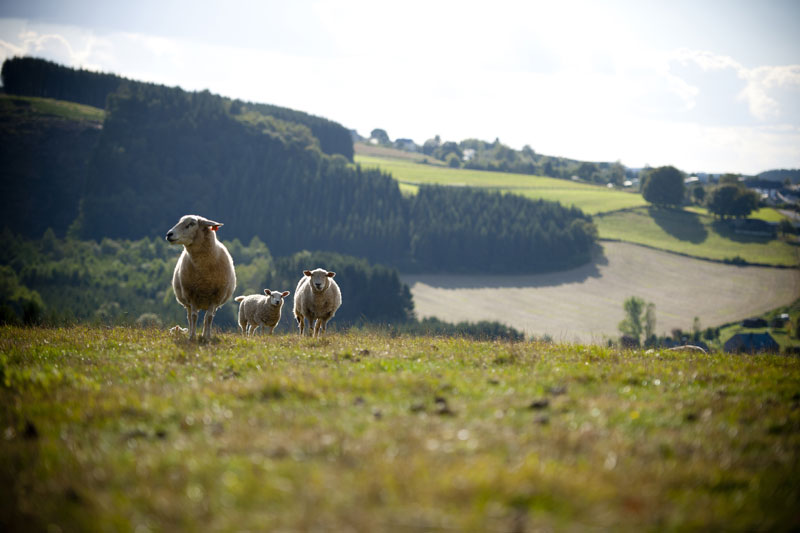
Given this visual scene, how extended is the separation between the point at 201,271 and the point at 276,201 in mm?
164697

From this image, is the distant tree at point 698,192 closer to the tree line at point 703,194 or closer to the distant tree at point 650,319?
the tree line at point 703,194

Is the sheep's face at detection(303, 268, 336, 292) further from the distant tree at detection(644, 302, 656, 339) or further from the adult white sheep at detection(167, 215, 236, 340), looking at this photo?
the distant tree at detection(644, 302, 656, 339)

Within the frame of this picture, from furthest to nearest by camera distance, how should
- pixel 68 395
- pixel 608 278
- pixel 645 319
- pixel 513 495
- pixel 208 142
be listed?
pixel 208 142
pixel 608 278
pixel 645 319
pixel 68 395
pixel 513 495

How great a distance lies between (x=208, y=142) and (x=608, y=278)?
131284mm

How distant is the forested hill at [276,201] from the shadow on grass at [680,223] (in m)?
21.7

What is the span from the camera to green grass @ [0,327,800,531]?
5.12 m

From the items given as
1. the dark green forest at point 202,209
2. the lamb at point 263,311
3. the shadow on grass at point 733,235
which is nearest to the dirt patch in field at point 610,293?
the dark green forest at point 202,209

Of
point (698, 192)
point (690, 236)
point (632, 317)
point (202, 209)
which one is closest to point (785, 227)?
point (690, 236)

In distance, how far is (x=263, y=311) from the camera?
845 inches

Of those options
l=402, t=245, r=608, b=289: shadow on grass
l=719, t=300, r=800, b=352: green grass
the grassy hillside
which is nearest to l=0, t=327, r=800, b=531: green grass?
l=719, t=300, r=800, b=352: green grass

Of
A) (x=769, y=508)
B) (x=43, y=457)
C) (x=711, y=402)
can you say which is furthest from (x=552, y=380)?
(x=43, y=457)

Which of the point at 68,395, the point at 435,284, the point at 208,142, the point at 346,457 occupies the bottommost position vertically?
the point at 435,284

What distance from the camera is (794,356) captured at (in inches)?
557

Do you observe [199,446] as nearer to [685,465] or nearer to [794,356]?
[685,465]
